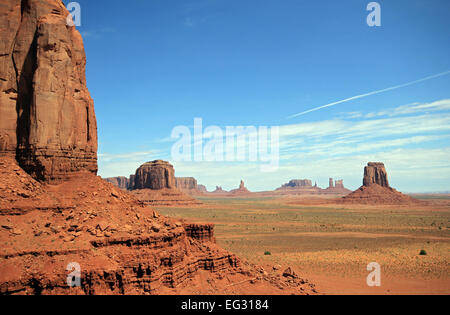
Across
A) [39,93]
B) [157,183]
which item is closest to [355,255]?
[39,93]

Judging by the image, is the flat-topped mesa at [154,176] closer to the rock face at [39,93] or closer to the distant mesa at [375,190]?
the distant mesa at [375,190]

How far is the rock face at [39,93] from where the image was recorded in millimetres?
18219

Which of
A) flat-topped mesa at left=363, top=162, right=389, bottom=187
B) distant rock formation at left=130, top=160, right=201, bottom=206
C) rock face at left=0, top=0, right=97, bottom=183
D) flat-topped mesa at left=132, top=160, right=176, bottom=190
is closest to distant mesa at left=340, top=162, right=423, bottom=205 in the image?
flat-topped mesa at left=363, top=162, right=389, bottom=187

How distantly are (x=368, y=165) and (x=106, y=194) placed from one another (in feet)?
571

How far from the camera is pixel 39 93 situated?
18.2 metres

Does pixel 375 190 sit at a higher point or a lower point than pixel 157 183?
lower

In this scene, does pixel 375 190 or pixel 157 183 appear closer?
pixel 157 183

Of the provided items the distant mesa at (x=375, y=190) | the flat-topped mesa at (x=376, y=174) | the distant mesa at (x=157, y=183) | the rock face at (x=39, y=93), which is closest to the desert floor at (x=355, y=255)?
the rock face at (x=39, y=93)

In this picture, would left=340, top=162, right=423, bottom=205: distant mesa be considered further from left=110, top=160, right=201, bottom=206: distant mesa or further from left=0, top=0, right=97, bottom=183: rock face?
left=0, top=0, right=97, bottom=183: rock face

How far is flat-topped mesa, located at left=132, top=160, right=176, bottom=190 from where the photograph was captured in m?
148

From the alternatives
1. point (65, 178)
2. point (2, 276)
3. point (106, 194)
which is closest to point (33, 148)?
point (65, 178)

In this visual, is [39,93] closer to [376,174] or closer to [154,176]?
[154,176]

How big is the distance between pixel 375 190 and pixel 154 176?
11268cm

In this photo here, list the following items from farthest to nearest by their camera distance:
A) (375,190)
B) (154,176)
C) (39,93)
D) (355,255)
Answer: (375,190) < (154,176) < (355,255) < (39,93)
